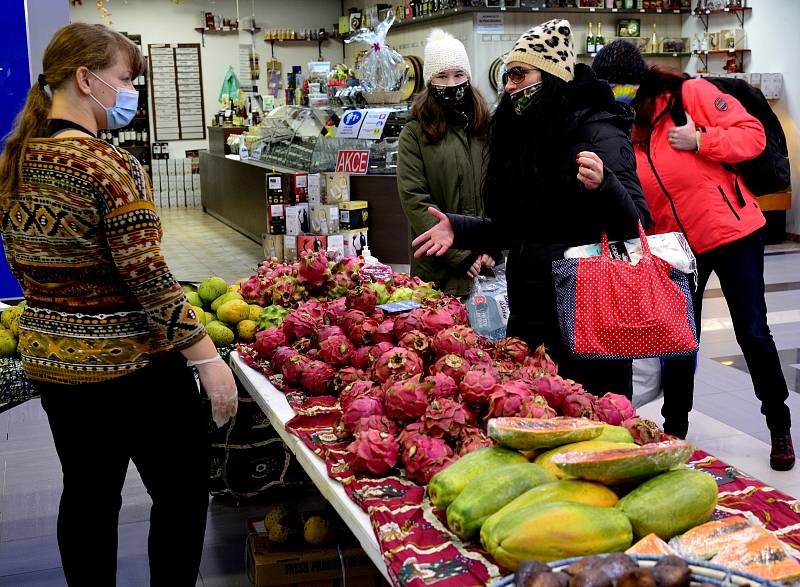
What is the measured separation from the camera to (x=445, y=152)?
3750 mm

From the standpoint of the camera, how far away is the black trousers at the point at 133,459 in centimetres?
208

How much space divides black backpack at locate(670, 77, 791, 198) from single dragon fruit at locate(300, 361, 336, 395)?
1.93m

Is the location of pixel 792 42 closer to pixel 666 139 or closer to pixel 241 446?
pixel 666 139

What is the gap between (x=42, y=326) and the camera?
2.05 m

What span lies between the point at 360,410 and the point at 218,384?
1.24 feet

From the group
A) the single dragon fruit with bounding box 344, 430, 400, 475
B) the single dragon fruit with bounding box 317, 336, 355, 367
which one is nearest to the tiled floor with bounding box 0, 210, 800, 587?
the single dragon fruit with bounding box 317, 336, 355, 367

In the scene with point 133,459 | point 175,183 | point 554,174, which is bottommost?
point 175,183

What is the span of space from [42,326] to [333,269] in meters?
1.23

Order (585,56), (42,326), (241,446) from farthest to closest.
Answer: (585,56)
(241,446)
(42,326)

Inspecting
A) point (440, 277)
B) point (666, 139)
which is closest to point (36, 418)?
point (440, 277)

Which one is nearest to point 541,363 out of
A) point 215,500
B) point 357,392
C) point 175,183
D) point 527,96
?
point 357,392

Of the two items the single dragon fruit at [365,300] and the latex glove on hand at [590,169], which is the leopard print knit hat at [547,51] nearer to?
the latex glove on hand at [590,169]

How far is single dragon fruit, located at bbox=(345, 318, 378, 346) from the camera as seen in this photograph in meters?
2.42

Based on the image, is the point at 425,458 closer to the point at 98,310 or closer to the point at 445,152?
the point at 98,310
